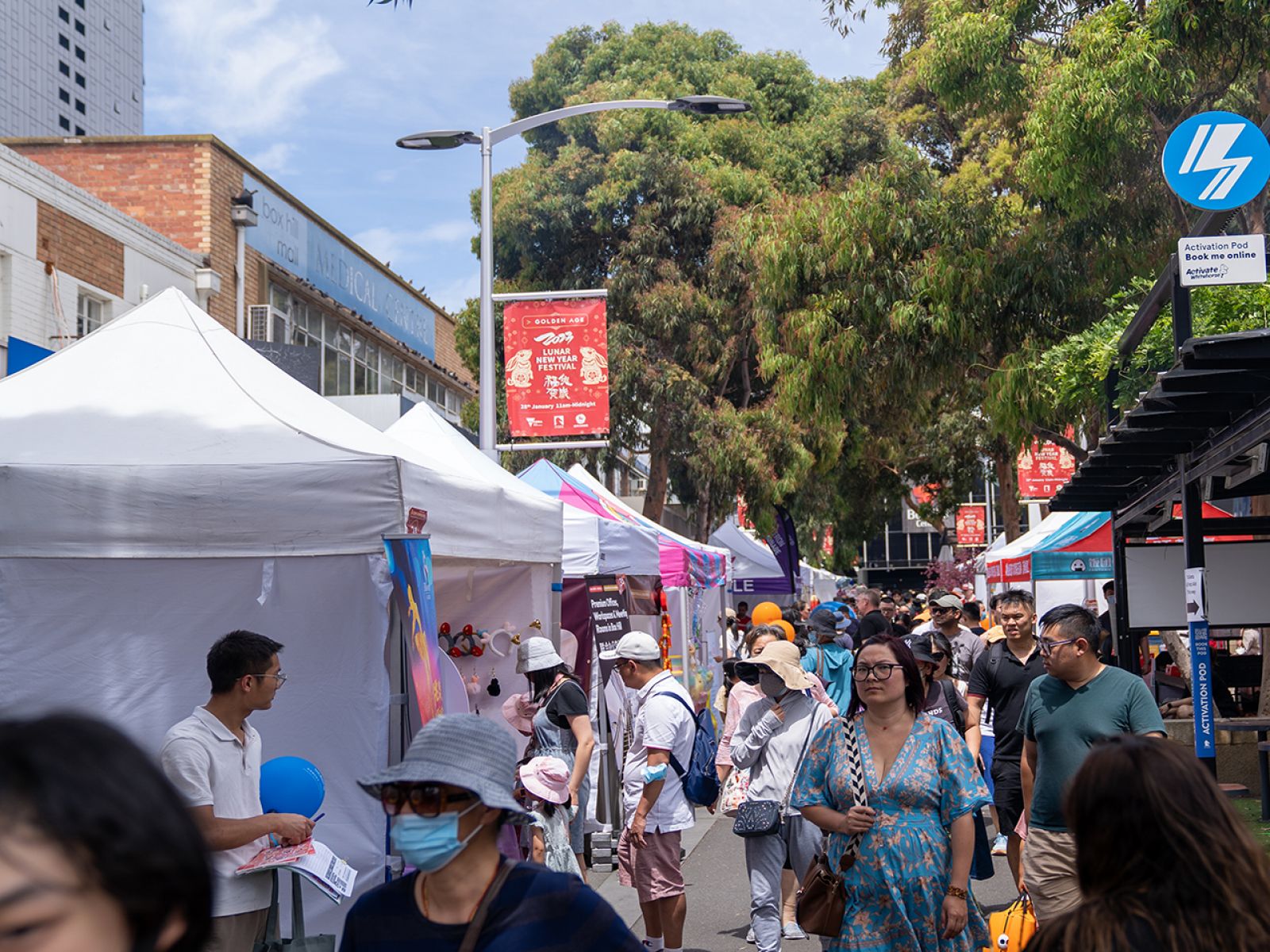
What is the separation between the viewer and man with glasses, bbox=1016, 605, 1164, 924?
5.63m

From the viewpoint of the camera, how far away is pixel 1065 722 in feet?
18.7

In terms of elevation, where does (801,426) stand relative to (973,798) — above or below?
above

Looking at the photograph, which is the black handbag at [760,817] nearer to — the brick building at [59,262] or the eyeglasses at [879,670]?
the eyeglasses at [879,670]

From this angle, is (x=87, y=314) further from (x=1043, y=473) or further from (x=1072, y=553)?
(x=1043, y=473)

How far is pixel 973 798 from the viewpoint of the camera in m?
4.93

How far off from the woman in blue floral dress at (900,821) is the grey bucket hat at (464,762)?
2139mm

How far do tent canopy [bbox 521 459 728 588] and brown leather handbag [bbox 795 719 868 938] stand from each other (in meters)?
7.88

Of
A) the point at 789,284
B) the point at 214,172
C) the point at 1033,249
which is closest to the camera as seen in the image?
the point at 1033,249

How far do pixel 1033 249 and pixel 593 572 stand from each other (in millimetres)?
8749

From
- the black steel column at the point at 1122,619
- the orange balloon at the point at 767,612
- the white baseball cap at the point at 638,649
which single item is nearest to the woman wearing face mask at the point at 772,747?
the white baseball cap at the point at 638,649

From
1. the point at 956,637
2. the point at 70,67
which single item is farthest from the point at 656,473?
the point at 70,67

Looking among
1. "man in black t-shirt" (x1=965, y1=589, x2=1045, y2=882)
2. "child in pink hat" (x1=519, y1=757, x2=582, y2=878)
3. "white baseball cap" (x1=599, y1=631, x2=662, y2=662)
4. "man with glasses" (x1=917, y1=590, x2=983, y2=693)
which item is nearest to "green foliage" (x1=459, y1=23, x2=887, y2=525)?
"man with glasses" (x1=917, y1=590, x2=983, y2=693)

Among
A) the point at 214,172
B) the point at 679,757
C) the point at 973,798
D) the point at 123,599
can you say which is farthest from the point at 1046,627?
the point at 214,172

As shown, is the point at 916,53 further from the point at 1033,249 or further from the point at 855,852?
the point at 855,852
